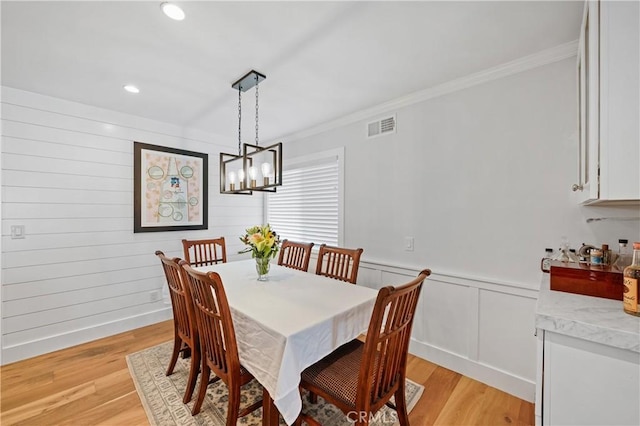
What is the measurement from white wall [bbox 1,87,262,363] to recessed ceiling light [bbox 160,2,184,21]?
2.03 metres

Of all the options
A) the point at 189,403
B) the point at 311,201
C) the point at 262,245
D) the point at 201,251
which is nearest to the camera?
the point at 189,403

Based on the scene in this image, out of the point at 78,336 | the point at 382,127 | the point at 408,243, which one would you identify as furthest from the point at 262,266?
the point at 78,336

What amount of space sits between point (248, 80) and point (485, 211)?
7.19 feet

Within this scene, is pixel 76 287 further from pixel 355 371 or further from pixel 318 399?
pixel 355 371

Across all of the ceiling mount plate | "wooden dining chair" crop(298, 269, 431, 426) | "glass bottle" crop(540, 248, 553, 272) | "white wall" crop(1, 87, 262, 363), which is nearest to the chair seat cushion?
"wooden dining chair" crop(298, 269, 431, 426)

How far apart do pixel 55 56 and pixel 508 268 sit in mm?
3681

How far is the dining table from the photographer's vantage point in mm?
1240

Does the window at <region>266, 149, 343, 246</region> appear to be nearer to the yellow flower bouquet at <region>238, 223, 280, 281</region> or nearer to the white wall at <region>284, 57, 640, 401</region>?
the white wall at <region>284, 57, 640, 401</region>

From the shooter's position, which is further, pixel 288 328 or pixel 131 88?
pixel 131 88

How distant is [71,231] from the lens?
2656mm

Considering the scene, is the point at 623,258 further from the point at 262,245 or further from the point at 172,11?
the point at 172,11

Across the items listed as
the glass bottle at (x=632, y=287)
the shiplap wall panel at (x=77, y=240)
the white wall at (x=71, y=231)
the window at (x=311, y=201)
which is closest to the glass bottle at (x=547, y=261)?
the glass bottle at (x=632, y=287)

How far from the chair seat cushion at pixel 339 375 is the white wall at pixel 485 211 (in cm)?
114

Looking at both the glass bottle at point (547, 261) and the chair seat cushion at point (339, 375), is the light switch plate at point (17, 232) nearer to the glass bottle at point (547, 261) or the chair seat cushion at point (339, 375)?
the chair seat cushion at point (339, 375)
